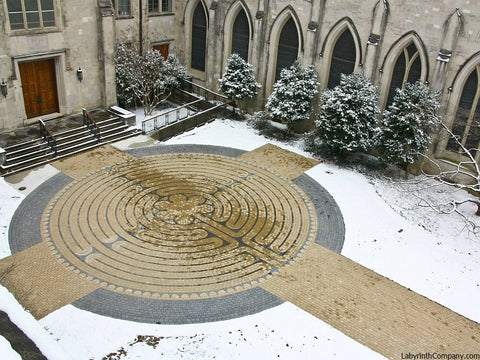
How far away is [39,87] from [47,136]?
2892mm

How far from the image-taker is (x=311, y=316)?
13.4 meters

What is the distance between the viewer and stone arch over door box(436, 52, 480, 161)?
19906 mm

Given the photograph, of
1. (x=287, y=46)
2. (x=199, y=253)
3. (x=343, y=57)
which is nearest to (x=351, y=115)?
(x=343, y=57)

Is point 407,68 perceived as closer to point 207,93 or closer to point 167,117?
point 207,93

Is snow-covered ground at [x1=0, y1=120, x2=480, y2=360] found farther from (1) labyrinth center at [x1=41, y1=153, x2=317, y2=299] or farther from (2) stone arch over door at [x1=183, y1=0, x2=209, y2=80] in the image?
(2) stone arch over door at [x1=183, y1=0, x2=209, y2=80]

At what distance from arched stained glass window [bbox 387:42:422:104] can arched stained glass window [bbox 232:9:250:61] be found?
844 cm

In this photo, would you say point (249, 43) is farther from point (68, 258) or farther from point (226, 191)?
point (68, 258)

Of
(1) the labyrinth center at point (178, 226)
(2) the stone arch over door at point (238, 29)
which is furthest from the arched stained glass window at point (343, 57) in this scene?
(1) the labyrinth center at point (178, 226)

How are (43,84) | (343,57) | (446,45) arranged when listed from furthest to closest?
(343,57)
(43,84)
(446,45)

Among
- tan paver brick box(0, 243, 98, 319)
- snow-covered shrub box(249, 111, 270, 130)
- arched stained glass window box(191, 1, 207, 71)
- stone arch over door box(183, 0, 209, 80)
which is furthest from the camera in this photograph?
arched stained glass window box(191, 1, 207, 71)

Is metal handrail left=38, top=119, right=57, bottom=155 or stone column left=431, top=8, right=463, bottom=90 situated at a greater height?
stone column left=431, top=8, right=463, bottom=90

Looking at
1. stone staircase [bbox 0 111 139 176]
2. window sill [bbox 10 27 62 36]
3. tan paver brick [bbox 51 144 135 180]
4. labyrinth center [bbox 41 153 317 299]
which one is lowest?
labyrinth center [bbox 41 153 317 299]

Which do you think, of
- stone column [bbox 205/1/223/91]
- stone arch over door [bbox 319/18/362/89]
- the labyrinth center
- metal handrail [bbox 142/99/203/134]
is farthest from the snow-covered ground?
stone column [bbox 205/1/223/91]

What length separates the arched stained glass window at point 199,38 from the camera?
27.8 meters
